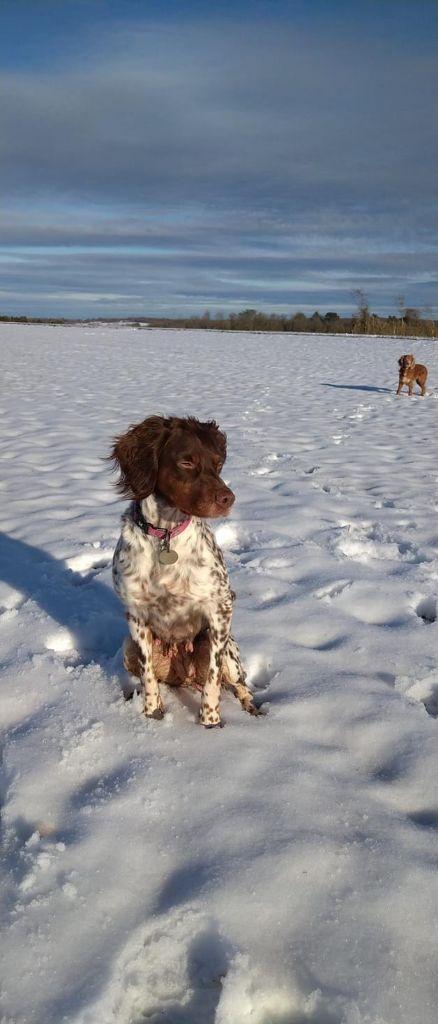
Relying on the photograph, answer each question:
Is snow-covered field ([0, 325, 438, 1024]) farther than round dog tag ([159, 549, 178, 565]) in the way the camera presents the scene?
No

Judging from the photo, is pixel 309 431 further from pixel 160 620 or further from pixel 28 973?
pixel 28 973

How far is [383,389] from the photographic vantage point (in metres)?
16.7

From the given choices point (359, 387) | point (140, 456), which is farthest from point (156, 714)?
point (359, 387)

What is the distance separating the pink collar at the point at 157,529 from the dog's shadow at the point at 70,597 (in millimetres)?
895

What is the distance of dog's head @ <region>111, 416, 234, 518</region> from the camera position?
2.97 meters

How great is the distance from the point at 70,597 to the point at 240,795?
2.03 m

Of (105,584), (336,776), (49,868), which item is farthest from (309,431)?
(49,868)

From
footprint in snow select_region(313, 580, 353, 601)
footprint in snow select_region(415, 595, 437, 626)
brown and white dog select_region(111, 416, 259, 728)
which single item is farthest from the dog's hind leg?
footprint in snow select_region(415, 595, 437, 626)

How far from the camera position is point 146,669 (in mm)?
3086

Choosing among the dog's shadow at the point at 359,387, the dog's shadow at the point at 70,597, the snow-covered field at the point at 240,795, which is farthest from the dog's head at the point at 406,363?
the dog's shadow at the point at 70,597

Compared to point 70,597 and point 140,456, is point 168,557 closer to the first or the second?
point 140,456

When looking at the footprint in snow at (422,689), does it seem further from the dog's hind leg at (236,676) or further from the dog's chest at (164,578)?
the dog's chest at (164,578)

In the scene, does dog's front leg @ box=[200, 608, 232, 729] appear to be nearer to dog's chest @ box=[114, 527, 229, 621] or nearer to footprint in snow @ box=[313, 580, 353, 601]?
dog's chest @ box=[114, 527, 229, 621]

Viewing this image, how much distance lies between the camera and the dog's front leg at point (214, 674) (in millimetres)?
3041
